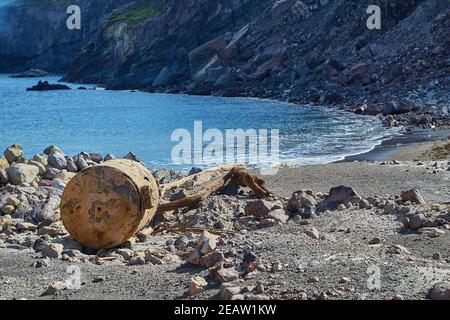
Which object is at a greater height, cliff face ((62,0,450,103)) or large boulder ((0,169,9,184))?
cliff face ((62,0,450,103))

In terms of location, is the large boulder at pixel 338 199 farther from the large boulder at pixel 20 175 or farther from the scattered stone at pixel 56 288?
the large boulder at pixel 20 175

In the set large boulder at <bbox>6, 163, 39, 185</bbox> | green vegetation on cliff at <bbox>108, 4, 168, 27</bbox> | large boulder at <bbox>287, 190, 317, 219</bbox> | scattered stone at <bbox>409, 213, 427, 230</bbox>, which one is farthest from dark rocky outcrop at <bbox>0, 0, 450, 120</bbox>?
scattered stone at <bbox>409, 213, 427, 230</bbox>

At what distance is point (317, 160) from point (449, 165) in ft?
21.1

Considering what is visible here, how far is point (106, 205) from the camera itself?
28.9 ft

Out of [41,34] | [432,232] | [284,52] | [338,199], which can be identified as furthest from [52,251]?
[41,34]

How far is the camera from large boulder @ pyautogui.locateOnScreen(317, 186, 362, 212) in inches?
414

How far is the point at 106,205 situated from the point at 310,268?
2716 mm

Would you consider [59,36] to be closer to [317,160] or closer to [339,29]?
[339,29]

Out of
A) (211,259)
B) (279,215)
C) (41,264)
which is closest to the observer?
(211,259)

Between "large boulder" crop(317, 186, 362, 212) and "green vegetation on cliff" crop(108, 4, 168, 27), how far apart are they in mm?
76600

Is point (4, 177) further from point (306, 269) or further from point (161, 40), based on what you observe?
point (161, 40)

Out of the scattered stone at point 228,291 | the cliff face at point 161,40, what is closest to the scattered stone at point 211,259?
the scattered stone at point 228,291

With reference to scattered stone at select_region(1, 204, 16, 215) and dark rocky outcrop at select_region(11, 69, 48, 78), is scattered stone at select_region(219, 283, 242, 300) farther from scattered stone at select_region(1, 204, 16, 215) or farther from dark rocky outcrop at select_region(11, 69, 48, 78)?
dark rocky outcrop at select_region(11, 69, 48, 78)
